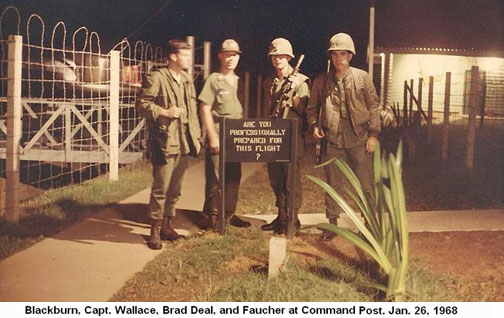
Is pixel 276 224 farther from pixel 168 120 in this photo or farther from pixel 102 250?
pixel 102 250

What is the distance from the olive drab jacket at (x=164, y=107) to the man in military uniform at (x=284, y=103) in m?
0.75

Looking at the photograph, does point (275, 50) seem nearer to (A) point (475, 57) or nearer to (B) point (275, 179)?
(B) point (275, 179)

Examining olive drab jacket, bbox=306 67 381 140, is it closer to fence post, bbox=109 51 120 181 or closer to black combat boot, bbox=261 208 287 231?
black combat boot, bbox=261 208 287 231

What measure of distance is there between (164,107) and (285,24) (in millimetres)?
13057

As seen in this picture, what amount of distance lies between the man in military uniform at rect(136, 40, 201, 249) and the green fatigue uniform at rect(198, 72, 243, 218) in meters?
0.21

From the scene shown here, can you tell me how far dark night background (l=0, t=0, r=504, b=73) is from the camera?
16266 millimetres

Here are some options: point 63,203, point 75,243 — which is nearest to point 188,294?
point 75,243

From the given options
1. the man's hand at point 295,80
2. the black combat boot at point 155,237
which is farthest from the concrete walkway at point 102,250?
the man's hand at point 295,80

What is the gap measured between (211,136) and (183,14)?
466 inches

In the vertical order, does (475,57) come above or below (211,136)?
above

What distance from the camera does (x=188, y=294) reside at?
13.8ft

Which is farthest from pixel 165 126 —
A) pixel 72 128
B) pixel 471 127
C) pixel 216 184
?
pixel 72 128

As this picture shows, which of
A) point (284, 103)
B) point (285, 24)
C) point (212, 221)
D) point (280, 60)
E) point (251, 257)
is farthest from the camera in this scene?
point (285, 24)

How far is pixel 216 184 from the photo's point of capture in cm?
587
